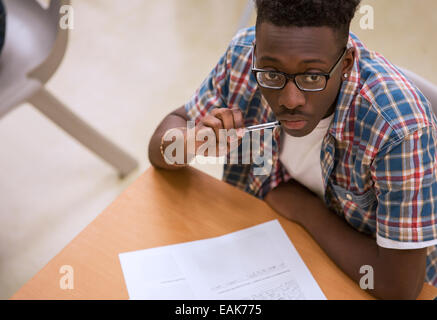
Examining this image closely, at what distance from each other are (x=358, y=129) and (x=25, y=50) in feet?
3.80

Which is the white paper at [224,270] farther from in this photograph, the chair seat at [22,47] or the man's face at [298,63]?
the chair seat at [22,47]

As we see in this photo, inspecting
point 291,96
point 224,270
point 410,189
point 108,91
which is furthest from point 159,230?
point 108,91

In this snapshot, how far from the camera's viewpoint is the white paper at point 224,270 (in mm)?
978

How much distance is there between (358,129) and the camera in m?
1.01

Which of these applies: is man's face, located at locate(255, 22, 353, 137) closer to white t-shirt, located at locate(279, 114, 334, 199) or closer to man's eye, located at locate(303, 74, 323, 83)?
man's eye, located at locate(303, 74, 323, 83)

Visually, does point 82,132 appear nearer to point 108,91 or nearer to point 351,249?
point 108,91

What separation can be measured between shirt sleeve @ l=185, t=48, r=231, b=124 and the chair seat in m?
0.60

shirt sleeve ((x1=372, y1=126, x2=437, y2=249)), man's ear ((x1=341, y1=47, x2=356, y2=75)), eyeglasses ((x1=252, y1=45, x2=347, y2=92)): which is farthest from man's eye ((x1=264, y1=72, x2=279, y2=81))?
shirt sleeve ((x1=372, y1=126, x2=437, y2=249))

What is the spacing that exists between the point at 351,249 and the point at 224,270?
27 centimetres

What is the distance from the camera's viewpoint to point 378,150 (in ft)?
3.15

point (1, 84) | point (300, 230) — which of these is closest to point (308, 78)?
point (300, 230)

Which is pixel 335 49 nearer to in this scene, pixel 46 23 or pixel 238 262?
pixel 238 262

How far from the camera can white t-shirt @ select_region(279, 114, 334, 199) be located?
1.14m
